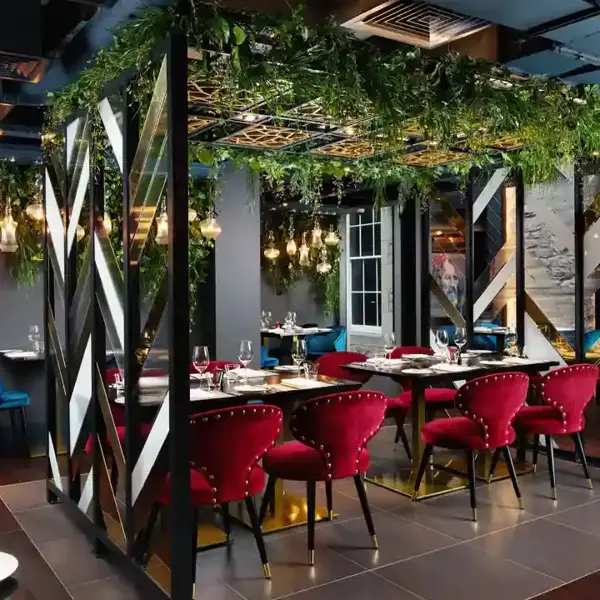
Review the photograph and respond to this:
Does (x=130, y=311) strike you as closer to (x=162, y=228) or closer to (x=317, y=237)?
(x=162, y=228)

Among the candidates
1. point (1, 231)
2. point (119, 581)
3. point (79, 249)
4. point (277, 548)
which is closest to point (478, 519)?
point (277, 548)

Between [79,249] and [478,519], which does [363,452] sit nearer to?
[478,519]

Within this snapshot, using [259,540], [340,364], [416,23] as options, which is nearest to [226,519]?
[259,540]

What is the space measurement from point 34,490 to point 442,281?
205 inches

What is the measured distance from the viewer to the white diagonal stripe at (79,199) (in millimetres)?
4281

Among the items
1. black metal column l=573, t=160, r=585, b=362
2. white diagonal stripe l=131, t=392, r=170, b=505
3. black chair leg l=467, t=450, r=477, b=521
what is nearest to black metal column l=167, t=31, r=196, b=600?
white diagonal stripe l=131, t=392, r=170, b=505

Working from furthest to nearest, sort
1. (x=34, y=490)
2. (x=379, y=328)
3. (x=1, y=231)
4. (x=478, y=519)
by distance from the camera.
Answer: (x=379, y=328)
(x=1, y=231)
(x=34, y=490)
(x=478, y=519)

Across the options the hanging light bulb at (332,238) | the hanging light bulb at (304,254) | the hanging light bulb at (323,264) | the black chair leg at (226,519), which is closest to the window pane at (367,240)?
the hanging light bulb at (332,238)

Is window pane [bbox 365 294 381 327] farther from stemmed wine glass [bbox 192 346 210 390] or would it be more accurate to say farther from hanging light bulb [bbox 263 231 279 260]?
stemmed wine glass [bbox 192 346 210 390]

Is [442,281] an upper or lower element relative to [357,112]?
lower

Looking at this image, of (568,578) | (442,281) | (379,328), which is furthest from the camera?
(379,328)

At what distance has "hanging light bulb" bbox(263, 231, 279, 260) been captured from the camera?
11797mm

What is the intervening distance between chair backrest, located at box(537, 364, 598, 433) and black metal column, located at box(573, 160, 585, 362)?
116cm

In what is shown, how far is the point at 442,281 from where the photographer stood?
857 cm
